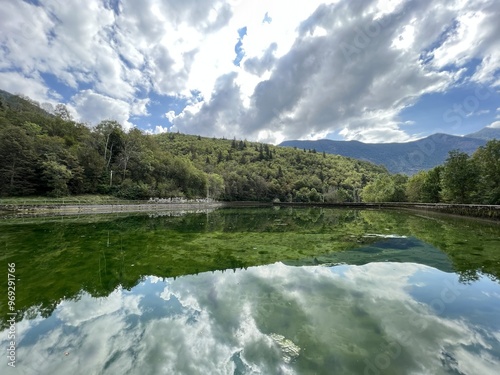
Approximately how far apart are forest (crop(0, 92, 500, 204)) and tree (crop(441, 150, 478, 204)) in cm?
10

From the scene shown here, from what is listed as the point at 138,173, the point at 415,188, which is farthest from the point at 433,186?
the point at 138,173

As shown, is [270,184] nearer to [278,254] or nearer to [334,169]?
[334,169]

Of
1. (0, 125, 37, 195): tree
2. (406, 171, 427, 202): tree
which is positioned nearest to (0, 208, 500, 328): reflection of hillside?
(0, 125, 37, 195): tree

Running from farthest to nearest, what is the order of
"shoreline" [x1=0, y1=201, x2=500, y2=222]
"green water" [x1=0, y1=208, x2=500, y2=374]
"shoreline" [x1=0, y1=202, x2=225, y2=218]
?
"shoreline" [x1=0, y1=202, x2=225, y2=218] → "shoreline" [x1=0, y1=201, x2=500, y2=222] → "green water" [x1=0, y1=208, x2=500, y2=374]

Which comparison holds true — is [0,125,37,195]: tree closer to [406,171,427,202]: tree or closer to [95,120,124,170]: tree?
[95,120,124,170]: tree

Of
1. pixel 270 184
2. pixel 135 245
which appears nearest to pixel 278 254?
pixel 135 245

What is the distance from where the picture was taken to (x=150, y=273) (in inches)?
345

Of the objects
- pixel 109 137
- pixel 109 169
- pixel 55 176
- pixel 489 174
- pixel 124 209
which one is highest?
pixel 109 137

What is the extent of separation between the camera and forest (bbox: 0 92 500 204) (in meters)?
35.8

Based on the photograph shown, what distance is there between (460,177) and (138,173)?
A: 60.9 metres

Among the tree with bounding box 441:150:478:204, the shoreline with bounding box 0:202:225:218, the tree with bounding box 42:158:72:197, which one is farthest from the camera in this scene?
the tree with bounding box 42:158:72:197

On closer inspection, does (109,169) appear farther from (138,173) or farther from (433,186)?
(433,186)

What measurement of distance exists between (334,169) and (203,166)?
239 ft

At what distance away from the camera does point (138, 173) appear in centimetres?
6209
